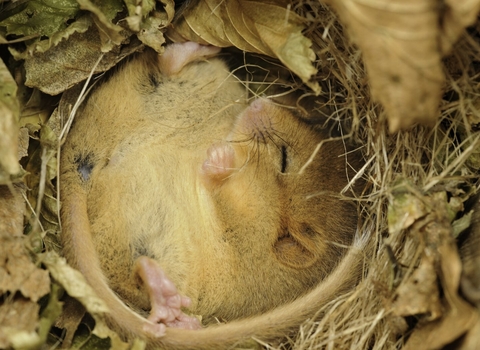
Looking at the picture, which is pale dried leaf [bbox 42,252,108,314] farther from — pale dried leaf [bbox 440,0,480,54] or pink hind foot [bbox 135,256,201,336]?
pale dried leaf [bbox 440,0,480,54]

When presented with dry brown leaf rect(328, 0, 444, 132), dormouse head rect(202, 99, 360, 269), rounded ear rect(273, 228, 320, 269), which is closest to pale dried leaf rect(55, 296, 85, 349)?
dormouse head rect(202, 99, 360, 269)

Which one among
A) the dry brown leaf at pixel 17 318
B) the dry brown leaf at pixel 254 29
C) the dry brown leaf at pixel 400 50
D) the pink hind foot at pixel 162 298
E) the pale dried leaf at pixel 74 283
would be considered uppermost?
the dry brown leaf at pixel 400 50

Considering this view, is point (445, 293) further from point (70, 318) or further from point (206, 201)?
point (70, 318)

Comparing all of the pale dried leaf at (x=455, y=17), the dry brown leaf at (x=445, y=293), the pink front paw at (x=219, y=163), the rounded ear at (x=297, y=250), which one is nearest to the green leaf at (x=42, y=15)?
the pink front paw at (x=219, y=163)

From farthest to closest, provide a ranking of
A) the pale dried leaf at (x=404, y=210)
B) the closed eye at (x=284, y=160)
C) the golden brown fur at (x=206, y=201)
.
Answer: the closed eye at (x=284, y=160), the golden brown fur at (x=206, y=201), the pale dried leaf at (x=404, y=210)

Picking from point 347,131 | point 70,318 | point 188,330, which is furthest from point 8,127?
point 347,131

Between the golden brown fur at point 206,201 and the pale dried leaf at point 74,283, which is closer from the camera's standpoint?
the pale dried leaf at point 74,283

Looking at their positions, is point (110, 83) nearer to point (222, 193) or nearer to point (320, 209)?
point (222, 193)

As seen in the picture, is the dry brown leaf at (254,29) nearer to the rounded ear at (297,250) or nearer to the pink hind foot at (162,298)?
the rounded ear at (297,250)
